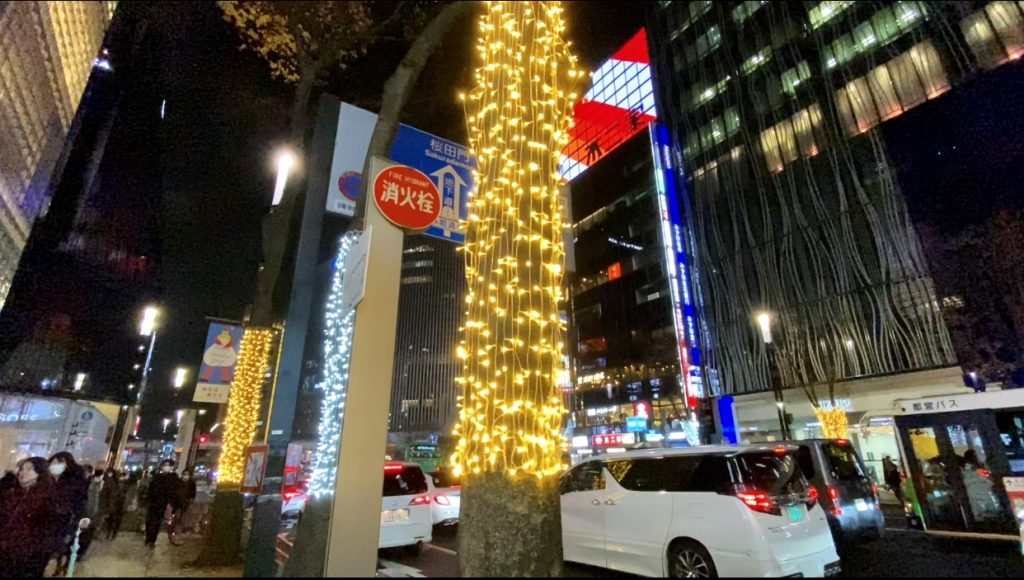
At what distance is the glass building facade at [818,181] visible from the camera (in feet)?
70.3

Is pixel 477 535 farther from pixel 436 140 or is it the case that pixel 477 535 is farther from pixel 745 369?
pixel 745 369

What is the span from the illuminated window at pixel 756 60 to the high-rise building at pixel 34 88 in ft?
112

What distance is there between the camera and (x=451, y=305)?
2557 inches

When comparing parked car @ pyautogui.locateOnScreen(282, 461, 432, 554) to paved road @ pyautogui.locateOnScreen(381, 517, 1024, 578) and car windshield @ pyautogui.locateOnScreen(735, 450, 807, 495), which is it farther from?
car windshield @ pyautogui.locateOnScreen(735, 450, 807, 495)

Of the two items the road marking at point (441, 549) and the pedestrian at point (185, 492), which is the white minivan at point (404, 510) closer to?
the road marking at point (441, 549)

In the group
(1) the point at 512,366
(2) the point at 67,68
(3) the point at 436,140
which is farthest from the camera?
(3) the point at 436,140

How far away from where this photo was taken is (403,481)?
847 cm

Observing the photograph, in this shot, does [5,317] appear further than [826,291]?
No

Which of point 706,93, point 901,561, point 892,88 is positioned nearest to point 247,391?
point 901,561

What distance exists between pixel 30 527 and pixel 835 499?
10620mm

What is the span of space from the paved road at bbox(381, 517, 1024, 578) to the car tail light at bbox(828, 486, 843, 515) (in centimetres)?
60

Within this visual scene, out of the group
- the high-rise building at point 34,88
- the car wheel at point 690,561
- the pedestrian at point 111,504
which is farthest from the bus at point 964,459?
the pedestrian at point 111,504

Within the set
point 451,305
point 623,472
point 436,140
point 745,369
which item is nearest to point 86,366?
point 436,140

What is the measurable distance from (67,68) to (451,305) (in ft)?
199
